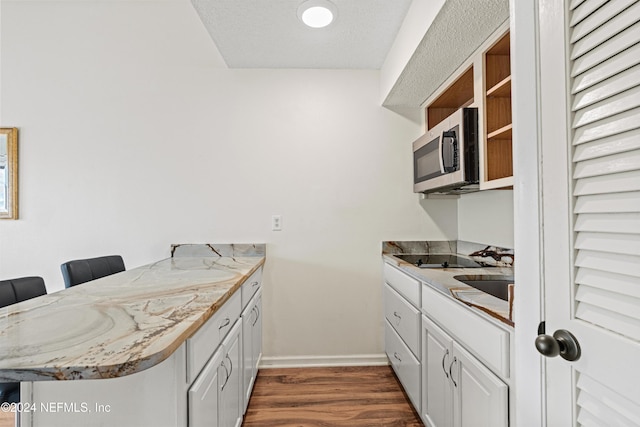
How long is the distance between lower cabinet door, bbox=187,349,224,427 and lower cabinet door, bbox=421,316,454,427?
931mm

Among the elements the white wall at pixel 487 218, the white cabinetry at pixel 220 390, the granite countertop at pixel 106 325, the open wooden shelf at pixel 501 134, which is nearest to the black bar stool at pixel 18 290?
the granite countertop at pixel 106 325

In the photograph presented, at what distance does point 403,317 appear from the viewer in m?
2.01

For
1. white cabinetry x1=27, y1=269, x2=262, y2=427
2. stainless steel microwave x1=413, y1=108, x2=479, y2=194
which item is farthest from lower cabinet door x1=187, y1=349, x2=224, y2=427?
stainless steel microwave x1=413, y1=108, x2=479, y2=194

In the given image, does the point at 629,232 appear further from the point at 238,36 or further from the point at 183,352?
the point at 238,36

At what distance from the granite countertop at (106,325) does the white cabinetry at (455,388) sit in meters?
0.94

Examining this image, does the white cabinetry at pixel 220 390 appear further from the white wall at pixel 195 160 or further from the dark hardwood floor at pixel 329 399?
the white wall at pixel 195 160

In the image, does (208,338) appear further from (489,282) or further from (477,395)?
(489,282)

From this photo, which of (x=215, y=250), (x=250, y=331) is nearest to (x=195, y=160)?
(x=215, y=250)

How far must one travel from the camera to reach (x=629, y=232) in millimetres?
587

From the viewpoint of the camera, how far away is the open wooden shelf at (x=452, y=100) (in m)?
1.99

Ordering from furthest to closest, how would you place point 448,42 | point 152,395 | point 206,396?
point 448,42
point 206,396
point 152,395

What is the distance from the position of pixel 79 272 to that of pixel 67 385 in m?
1.19

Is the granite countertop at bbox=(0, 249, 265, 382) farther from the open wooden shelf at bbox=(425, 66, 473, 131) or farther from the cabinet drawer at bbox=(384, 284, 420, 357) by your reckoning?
the open wooden shelf at bbox=(425, 66, 473, 131)

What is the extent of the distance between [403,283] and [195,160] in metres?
1.72
